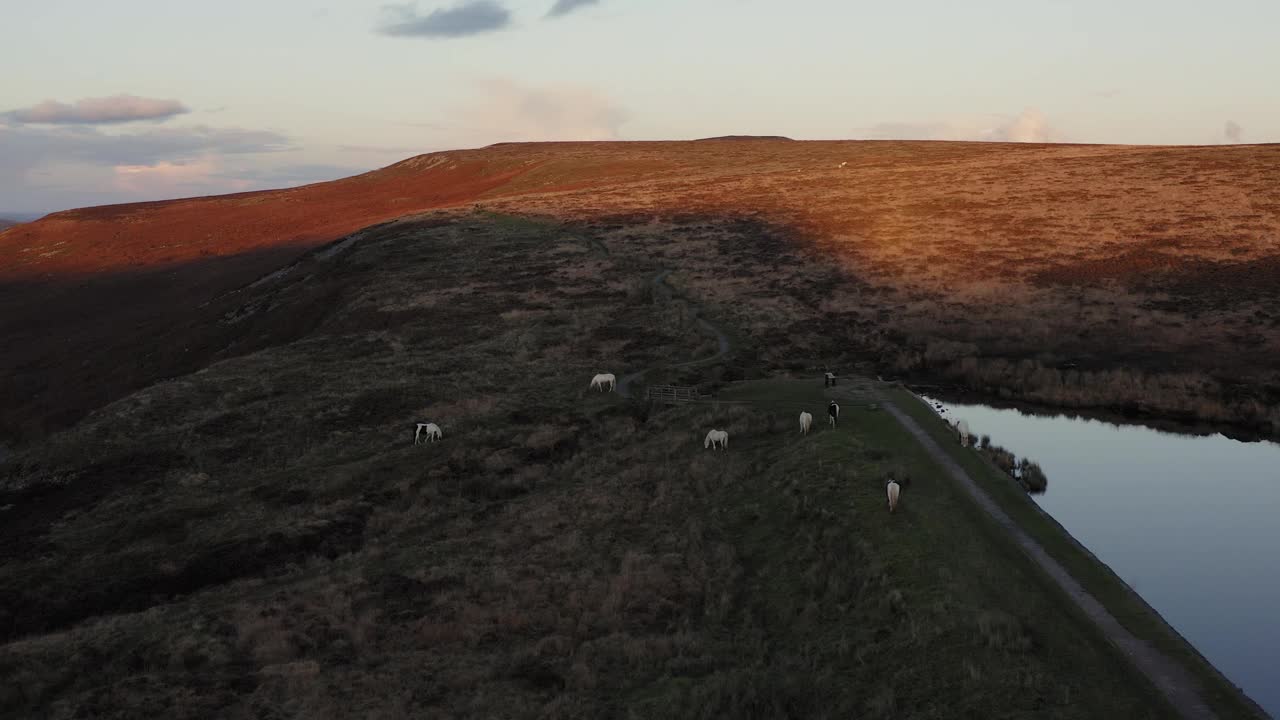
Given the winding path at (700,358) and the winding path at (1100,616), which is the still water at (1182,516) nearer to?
the winding path at (1100,616)

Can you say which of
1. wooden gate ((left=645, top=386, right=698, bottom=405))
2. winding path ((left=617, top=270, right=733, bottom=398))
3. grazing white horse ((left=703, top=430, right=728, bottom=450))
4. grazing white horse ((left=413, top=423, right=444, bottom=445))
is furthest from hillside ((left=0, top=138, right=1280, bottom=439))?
grazing white horse ((left=413, top=423, right=444, bottom=445))

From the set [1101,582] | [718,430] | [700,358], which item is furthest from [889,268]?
[1101,582]

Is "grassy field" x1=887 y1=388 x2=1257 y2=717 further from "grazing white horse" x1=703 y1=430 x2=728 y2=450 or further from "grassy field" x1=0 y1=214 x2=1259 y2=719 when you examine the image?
"grazing white horse" x1=703 y1=430 x2=728 y2=450

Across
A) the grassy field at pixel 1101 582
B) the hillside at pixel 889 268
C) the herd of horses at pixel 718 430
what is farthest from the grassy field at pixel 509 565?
the hillside at pixel 889 268

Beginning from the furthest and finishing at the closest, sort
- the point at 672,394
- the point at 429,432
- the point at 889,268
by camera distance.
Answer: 1. the point at 889,268
2. the point at 672,394
3. the point at 429,432

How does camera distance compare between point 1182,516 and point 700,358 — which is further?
point 700,358

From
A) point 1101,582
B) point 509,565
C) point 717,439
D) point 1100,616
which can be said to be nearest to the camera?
point 1100,616

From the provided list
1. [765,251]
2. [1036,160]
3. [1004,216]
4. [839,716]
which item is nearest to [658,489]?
A: [839,716]

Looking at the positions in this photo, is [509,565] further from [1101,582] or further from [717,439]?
[1101,582]
